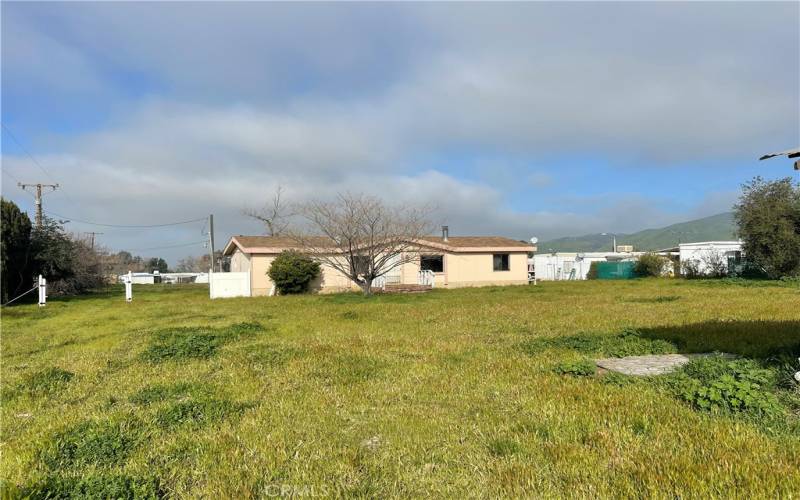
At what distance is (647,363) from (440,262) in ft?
77.1

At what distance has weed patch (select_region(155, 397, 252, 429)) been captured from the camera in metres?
4.48

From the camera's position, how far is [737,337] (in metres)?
7.50

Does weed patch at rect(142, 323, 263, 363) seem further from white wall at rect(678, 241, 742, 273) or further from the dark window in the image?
white wall at rect(678, 241, 742, 273)

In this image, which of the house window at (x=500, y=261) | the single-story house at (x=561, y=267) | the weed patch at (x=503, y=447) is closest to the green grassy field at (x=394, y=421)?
the weed patch at (x=503, y=447)

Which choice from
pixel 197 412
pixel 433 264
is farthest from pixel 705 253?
pixel 197 412

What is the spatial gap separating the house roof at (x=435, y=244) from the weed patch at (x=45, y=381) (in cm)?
1626

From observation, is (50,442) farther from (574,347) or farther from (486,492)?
(574,347)

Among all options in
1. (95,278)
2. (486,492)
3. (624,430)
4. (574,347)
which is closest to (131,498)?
(486,492)

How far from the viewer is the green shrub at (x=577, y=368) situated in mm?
5699

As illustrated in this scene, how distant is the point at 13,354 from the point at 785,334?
1271 cm

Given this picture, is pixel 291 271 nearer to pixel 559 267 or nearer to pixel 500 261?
pixel 500 261

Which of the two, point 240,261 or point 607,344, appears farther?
point 240,261

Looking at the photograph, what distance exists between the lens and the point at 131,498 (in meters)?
3.00

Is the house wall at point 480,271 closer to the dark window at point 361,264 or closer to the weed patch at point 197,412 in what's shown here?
the dark window at point 361,264
